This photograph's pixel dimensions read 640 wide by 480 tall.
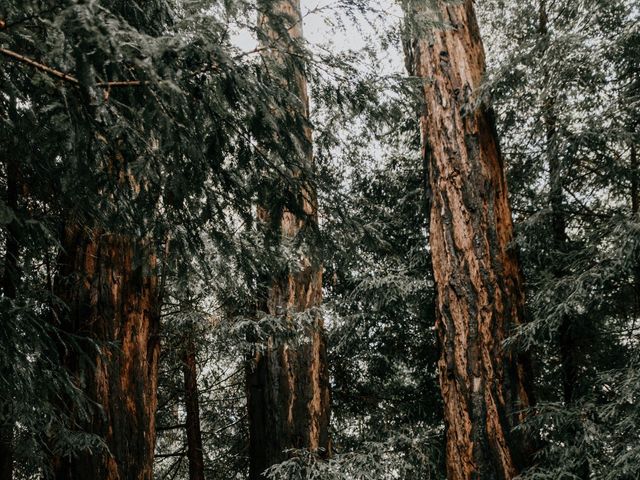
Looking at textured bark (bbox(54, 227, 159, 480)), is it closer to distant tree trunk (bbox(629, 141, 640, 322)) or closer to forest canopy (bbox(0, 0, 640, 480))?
forest canopy (bbox(0, 0, 640, 480))

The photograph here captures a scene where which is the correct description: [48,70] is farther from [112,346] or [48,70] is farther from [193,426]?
[193,426]

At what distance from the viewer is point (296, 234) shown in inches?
171

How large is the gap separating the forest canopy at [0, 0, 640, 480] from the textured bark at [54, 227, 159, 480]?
16 millimetres

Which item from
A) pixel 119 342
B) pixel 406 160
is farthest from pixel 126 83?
pixel 406 160

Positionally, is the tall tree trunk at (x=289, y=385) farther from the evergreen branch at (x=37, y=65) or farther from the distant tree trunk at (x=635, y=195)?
the evergreen branch at (x=37, y=65)

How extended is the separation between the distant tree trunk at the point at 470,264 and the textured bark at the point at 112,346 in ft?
7.34

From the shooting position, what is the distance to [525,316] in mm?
4348

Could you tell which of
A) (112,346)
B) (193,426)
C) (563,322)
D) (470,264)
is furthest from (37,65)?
(193,426)

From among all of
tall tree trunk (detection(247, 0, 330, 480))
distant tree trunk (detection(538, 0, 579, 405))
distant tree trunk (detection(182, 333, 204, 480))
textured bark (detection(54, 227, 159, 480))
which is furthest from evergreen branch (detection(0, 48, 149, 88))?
distant tree trunk (detection(182, 333, 204, 480))

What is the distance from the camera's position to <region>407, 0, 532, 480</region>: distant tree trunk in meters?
3.95

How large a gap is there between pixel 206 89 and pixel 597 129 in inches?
145

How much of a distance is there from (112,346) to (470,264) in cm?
267

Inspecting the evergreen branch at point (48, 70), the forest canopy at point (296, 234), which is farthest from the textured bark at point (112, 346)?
the evergreen branch at point (48, 70)

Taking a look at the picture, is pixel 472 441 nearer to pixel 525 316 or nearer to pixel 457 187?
pixel 525 316
